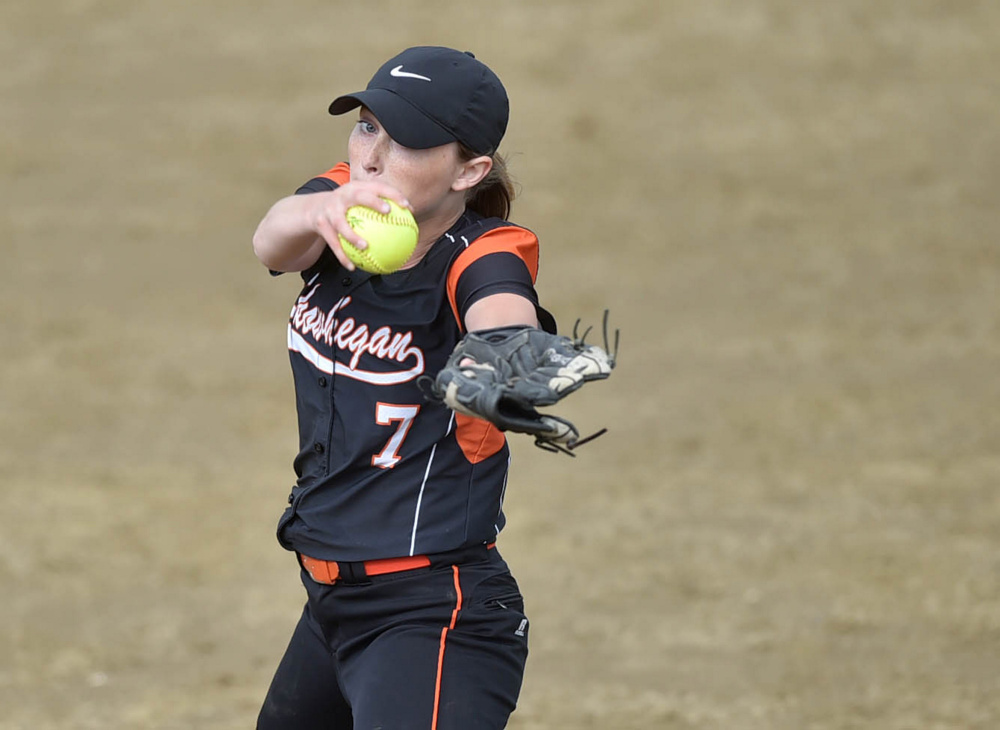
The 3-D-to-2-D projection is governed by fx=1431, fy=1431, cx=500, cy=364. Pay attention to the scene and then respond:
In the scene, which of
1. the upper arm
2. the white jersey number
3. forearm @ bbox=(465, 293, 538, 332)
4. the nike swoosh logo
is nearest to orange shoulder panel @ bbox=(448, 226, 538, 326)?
the upper arm

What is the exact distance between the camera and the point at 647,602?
7.22m

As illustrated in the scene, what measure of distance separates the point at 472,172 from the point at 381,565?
2.86 feet

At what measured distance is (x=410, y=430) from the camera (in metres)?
3.08

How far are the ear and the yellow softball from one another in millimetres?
246

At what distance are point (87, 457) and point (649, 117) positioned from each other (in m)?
7.41

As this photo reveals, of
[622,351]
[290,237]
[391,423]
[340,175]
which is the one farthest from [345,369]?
[622,351]

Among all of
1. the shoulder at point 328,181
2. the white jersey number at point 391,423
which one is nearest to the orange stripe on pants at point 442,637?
the white jersey number at point 391,423

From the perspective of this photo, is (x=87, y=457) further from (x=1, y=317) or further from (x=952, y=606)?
(x=952, y=606)

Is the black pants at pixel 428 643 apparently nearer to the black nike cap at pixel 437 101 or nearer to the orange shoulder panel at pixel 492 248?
the orange shoulder panel at pixel 492 248

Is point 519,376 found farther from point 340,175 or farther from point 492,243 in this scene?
point 340,175

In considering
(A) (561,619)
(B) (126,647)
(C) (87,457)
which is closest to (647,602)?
(A) (561,619)

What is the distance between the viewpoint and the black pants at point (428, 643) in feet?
9.72

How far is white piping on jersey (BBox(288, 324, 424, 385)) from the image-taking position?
3.03 meters

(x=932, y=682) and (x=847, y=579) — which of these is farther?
(x=847, y=579)
